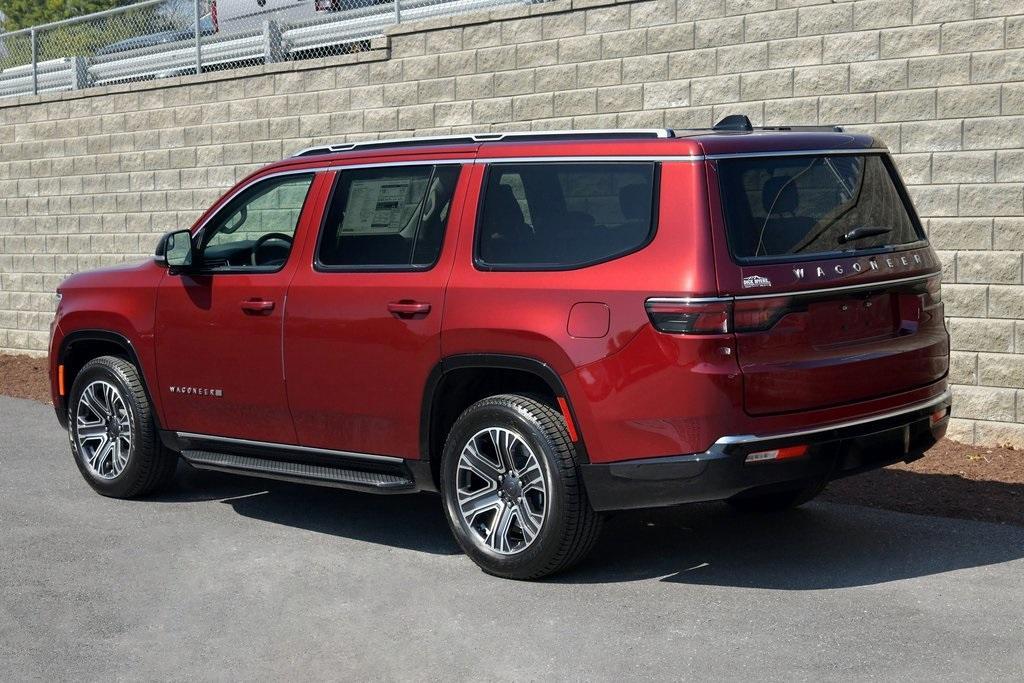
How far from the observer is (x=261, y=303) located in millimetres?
7309

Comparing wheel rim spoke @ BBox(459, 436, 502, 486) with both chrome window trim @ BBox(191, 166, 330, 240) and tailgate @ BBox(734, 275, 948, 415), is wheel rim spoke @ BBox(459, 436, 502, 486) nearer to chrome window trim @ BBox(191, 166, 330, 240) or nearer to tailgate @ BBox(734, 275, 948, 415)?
tailgate @ BBox(734, 275, 948, 415)

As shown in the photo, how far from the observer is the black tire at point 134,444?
8.05 metres

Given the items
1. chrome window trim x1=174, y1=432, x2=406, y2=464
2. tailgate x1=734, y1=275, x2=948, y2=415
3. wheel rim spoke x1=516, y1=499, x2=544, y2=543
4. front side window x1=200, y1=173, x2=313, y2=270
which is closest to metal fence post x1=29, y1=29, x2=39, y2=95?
front side window x1=200, y1=173, x2=313, y2=270

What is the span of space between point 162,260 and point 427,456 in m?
2.23

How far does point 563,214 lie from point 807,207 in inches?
43.3

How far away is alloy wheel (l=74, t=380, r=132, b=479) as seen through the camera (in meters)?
8.23

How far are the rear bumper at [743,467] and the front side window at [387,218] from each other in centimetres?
153

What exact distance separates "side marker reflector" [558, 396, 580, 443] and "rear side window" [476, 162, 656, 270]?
0.61 metres

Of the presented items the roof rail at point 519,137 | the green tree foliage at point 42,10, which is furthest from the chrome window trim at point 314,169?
the green tree foliage at point 42,10

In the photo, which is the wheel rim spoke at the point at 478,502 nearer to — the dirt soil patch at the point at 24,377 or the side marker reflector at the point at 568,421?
the side marker reflector at the point at 568,421

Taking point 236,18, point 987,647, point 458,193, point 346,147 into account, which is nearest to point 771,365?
point 987,647

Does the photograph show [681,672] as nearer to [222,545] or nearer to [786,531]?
[786,531]

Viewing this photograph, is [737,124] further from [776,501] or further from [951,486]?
[951,486]

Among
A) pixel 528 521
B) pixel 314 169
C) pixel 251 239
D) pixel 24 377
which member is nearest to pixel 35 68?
pixel 24 377
